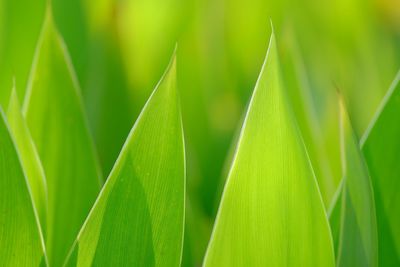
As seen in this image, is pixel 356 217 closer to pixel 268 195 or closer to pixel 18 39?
pixel 268 195

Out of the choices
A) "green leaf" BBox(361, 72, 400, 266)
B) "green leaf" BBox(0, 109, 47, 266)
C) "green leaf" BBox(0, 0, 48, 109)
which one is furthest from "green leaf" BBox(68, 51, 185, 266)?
"green leaf" BBox(0, 0, 48, 109)

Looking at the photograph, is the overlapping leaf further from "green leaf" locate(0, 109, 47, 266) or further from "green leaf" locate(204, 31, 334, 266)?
"green leaf" locate(0, 109, 47, 266)

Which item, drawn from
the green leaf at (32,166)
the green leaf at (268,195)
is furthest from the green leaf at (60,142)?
the green leaf at (268,195)

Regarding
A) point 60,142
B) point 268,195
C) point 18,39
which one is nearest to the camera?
point 268,195

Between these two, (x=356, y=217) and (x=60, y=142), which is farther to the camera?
(x=60, y=142)

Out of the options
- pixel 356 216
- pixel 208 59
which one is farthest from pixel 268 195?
pixel 208 59

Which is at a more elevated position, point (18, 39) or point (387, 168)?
point (18, 39)

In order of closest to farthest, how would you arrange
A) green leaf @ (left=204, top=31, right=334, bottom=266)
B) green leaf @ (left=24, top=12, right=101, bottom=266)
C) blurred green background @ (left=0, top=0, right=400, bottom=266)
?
green leaf @ (left=204, top=31, right=334, bottom=266), green leaf @ (left=24, top=12, right=101, bottom=266), blurred green background @ (left=0, top=0, right=400, bottom=266)
